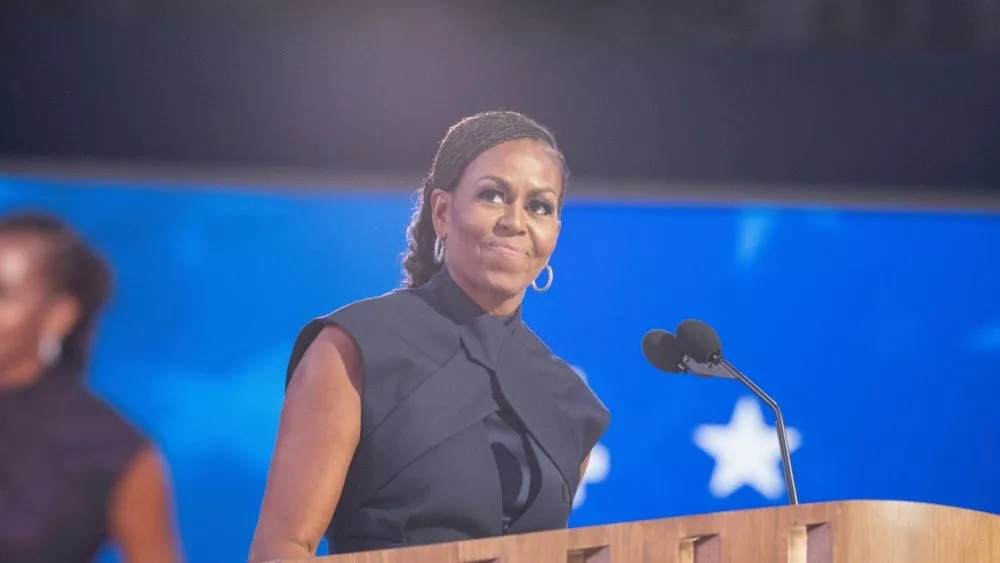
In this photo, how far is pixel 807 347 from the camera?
315 centimetres

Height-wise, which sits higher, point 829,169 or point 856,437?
point 829,169

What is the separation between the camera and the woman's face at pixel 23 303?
2369mm

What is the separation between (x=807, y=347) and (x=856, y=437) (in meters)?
0.30

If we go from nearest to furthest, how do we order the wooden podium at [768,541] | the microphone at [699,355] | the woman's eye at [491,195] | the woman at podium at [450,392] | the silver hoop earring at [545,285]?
the wooden podium at [768,541], the microphone at [699,355], the woman at podium at [450,392], the woman's eye at [491,195], the silver hoop earring at [545,285]

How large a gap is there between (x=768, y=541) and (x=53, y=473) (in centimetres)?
157

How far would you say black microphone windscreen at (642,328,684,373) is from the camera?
8.39 feet

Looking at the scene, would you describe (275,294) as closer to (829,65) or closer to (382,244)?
(382,244)

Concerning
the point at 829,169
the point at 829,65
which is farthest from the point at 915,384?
the point at 829,65

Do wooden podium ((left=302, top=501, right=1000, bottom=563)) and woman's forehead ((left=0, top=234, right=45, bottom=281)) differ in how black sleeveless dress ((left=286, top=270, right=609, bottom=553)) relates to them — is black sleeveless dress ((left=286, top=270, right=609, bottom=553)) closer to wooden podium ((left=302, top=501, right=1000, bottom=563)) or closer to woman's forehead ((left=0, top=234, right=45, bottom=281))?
woman's forehead ((left=0, top=234, right=45, bottom=281))

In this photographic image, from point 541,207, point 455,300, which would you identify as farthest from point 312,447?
point 541,207

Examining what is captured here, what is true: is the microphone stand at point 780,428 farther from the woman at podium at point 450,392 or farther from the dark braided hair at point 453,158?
the dark braided hair at point 453,158

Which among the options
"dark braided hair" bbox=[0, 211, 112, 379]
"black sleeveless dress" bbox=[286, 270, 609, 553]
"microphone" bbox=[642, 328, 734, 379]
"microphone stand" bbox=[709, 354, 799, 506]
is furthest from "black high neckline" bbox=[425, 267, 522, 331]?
"dark braided hair" bbox=[0, 211, 112, 379]

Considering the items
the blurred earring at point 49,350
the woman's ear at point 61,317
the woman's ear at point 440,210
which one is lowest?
the blurred earring at point 49,350

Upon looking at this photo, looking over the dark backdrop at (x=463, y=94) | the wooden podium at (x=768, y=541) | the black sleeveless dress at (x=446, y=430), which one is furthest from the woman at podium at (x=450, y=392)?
the wooden podium at (x=768, y=541)
